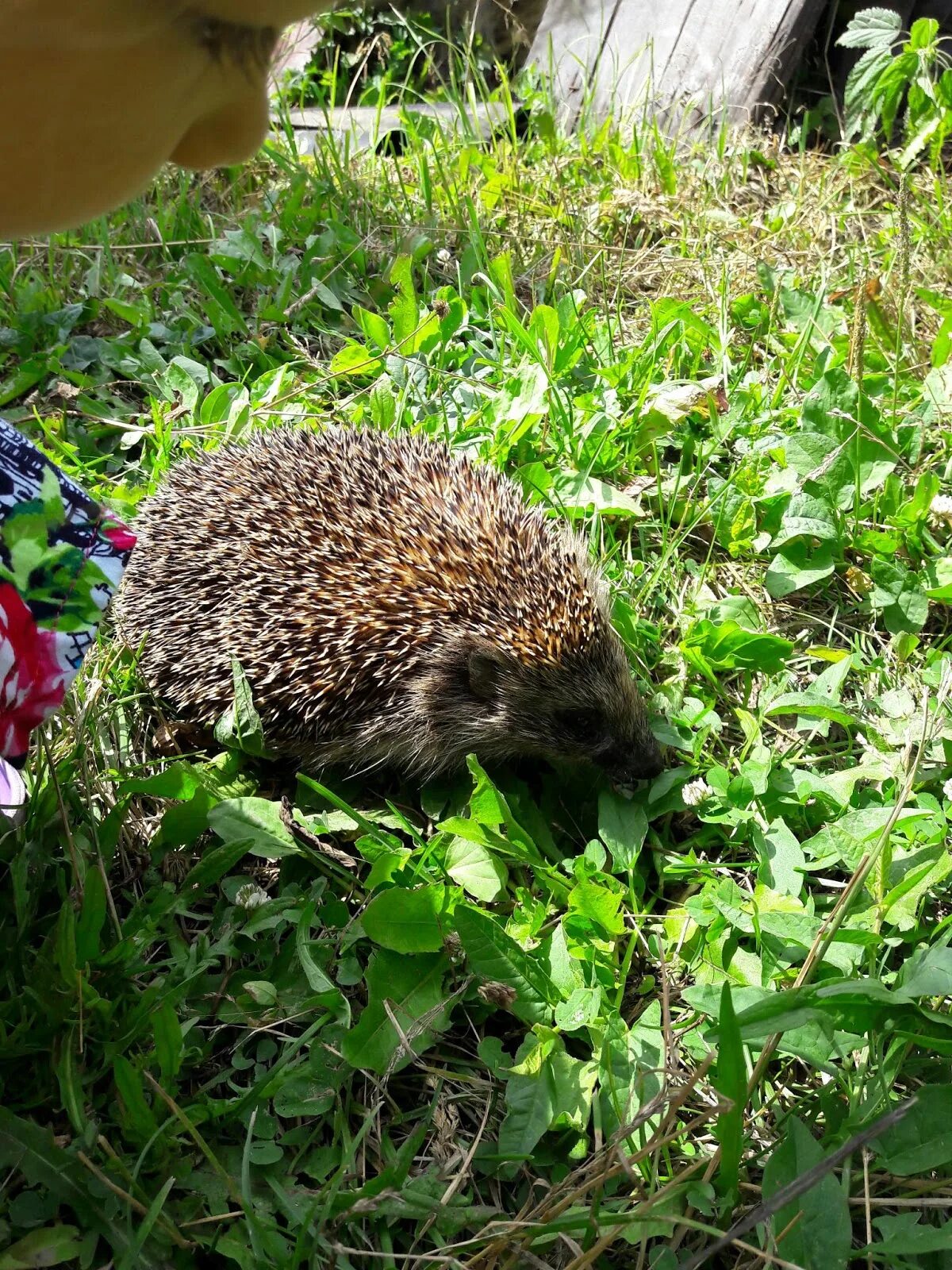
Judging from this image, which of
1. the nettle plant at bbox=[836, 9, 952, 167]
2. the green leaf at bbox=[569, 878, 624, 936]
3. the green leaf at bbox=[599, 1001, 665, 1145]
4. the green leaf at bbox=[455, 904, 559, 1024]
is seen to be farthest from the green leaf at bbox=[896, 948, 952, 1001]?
the nettle plant at bbox=[836, 9, 952, 167]

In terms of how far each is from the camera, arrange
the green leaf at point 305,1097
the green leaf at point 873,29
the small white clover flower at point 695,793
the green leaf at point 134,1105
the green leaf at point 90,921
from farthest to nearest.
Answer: the green leaf at point 873,29 → the small white clover flower at point 695,793 → the green leaf at point 90,921 → the green leaf at point 305,1097 → the green leaf at point 134,1105

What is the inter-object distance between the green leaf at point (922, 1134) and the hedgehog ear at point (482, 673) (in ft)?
6.21

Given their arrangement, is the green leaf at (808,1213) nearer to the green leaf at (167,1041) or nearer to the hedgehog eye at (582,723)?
the green leaf at (167,1041)

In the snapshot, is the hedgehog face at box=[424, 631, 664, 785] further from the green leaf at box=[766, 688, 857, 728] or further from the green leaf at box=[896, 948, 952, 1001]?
the green leaf at box=[896, 948, 952, 1001]

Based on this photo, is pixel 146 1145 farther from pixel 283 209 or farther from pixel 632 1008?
pixel 283 209

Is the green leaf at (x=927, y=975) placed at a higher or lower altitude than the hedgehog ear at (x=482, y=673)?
higher

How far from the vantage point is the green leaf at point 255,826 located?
9.42 ft

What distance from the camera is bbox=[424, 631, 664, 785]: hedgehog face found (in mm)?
3326

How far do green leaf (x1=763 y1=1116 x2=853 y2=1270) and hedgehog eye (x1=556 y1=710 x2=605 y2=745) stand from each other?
1440 mm

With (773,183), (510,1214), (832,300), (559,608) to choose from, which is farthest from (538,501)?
(773,183)

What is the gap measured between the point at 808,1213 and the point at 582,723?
168 cm

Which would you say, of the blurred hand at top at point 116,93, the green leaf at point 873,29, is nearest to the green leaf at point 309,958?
the blurred hand at top at point 116,93

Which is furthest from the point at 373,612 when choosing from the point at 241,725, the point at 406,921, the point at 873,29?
the point at 873,29

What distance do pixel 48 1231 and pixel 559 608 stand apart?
2.28m
